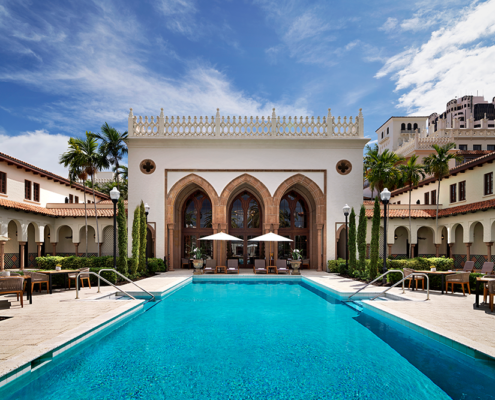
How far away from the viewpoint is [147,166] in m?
18.7

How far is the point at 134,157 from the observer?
18.6m

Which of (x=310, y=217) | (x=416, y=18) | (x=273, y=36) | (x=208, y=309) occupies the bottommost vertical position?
(x=208, y=309)

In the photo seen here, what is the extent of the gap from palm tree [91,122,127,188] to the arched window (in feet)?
29.9

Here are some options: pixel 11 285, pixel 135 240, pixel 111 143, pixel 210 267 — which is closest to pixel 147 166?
pixel 135 240

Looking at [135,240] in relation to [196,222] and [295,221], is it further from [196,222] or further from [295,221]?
[295,221]

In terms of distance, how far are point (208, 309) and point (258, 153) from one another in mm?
11091

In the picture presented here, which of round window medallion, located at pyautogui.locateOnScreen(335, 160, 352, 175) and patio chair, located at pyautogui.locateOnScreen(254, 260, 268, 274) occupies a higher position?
round window medallion, located at pyautogui.locateOnScreen(335, 160, 352, 175)

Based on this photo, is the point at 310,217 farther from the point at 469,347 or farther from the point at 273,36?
the point at 469,347

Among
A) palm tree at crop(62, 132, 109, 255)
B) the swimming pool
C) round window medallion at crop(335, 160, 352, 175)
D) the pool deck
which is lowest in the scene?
the swimming pool

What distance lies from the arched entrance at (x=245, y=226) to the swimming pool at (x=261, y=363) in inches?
456

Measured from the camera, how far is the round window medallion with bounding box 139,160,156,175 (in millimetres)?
18625

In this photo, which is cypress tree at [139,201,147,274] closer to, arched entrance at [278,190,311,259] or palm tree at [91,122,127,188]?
arched entrance at [278,190,311,259]

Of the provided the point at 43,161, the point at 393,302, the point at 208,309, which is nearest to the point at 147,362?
the point at 208,309

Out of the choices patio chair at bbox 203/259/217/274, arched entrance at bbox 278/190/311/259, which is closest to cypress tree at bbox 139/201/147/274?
patio chair at bbox 203/259/217/274
